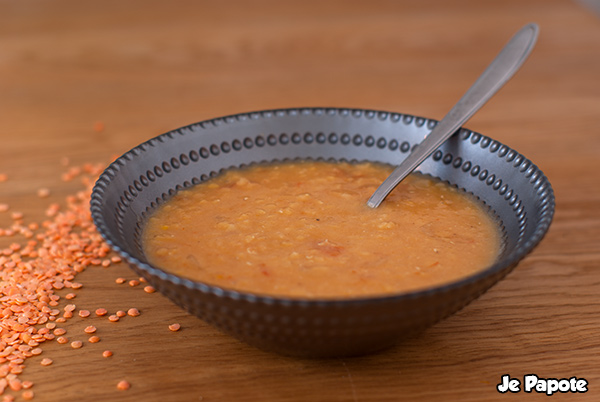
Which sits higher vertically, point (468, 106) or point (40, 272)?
point (468, 106)

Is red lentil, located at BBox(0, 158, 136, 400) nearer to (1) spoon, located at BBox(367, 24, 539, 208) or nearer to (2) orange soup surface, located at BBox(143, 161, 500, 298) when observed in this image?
(2) orange soup surface, located at BBox(143, 161, 500, 298)

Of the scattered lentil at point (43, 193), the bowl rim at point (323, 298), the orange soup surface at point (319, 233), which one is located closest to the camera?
the bowl rim at point (323, 298)

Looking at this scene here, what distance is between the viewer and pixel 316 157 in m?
1.73

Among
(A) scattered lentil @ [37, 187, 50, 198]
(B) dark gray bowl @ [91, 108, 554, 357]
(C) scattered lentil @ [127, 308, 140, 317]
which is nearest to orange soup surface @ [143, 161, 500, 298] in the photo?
(B) dark gray bowl @ [91, 108, 554, 357]

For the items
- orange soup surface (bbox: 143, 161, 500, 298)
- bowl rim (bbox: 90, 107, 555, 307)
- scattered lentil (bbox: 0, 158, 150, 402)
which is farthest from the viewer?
scattered lentil (bbox: 0, 158, 150, 402)

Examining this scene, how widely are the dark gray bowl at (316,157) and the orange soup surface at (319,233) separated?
0.13ft

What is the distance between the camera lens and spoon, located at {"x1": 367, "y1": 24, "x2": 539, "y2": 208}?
1523 millimetres

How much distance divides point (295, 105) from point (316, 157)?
0.76m

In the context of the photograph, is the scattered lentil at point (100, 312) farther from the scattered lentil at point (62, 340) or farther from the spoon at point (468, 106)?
the spoon at point (468, 106)

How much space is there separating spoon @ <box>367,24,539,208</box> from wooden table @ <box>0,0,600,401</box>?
0.31 meters

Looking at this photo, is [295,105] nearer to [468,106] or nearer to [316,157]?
[316,157]

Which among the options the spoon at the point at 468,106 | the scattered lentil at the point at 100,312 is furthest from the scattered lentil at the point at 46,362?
the spoon at the point at 468,106

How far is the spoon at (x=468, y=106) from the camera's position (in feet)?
5.00

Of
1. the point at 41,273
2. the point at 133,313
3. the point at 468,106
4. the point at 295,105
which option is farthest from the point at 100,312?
the point at 295,105
